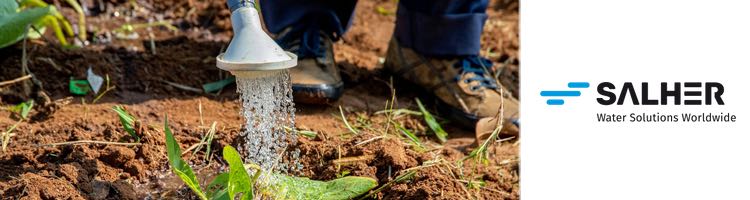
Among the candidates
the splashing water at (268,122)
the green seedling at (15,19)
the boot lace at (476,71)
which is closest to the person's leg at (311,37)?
the boot lace at (476,71)

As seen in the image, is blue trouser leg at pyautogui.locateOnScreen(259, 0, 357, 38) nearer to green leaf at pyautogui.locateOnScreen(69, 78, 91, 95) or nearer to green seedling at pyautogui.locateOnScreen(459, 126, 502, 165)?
green leaf at pyautogui.locateOnScreen(69, 78, 91, 95)

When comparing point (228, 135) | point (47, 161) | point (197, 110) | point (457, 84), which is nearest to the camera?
point (47, 161)

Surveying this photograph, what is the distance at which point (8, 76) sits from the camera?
104 inches

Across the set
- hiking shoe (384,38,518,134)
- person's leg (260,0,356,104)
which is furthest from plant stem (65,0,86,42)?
hiking shoe (384,38,518,134)

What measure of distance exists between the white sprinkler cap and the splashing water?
55mm

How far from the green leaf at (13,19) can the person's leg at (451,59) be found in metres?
0.97

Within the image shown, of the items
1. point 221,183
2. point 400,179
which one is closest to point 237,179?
point 221,183

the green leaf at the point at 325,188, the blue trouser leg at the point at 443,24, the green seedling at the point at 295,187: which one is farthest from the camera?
the blue trouser leg at the point at 443,24

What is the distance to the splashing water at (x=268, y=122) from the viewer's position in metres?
1.89
